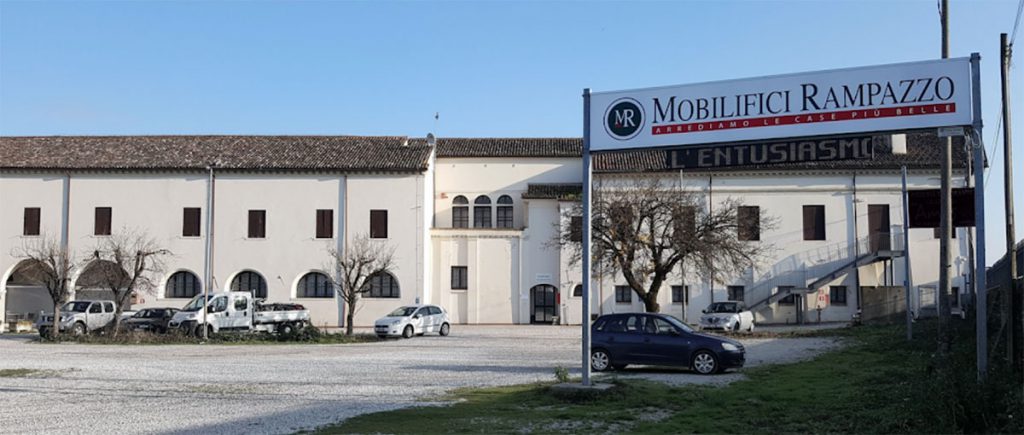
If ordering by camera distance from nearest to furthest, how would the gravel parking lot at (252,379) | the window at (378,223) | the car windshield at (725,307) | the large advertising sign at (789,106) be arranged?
the large advertising sign at (789,106) < the gravel parking lot at (252,379) < the car windshield at (725,307) < the window at (378,223)

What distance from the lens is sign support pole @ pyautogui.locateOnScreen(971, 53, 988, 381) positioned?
12.2 m

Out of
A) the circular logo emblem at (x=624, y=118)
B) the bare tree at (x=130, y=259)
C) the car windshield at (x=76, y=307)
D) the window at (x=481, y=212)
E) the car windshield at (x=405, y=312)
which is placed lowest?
the car windshield at (x=405, y=312)

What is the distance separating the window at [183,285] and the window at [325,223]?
6.84 meters

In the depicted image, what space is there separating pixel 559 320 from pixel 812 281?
1376 cm

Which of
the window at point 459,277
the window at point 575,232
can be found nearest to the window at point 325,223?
the window at point 459,277

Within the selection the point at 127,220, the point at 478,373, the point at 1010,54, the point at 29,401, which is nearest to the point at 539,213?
the point at 127,220

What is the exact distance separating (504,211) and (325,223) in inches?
405

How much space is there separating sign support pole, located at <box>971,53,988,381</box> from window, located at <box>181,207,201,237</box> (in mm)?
42575

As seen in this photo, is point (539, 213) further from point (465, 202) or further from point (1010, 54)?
point (1010, 54)

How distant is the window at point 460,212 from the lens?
52.8m

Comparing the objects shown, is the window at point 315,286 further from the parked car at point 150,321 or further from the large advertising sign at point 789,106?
the large advertising sign at point 789,106

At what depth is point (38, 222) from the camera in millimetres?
48500

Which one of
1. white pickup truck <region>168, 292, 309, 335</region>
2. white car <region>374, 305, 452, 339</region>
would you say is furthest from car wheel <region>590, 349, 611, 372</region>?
white pickup truck <region>168, 292, 309, 335</region>

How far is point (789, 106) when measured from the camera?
46.1 ft
